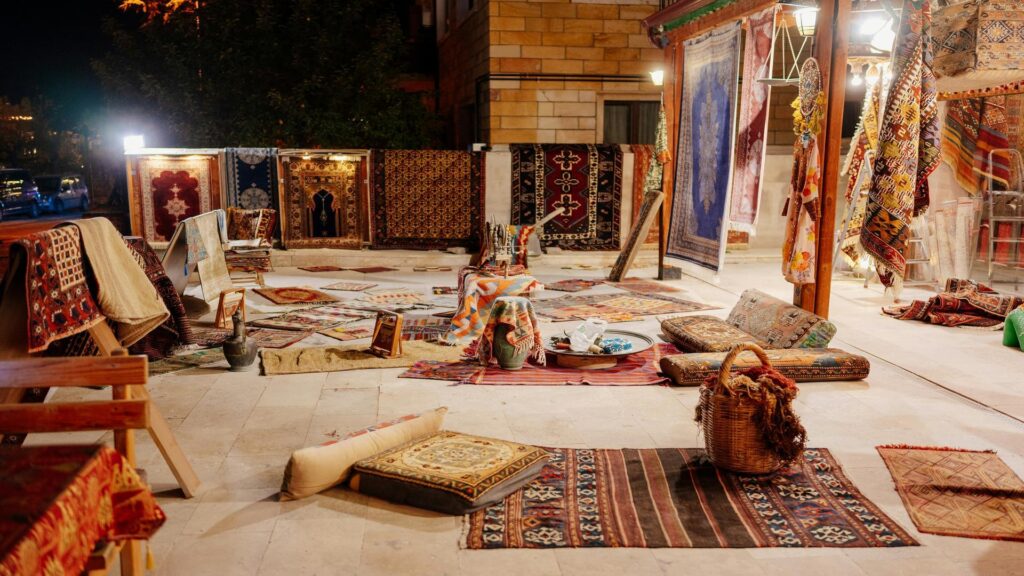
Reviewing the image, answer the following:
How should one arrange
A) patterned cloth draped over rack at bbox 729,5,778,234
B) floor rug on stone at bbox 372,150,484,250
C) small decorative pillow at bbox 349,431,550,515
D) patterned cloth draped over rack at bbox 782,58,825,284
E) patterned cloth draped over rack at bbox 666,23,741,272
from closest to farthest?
1. small decorative pillow at bbox 349,431,550,515
2. patterned cloth draped over rack at bbox 782,58,825,284
3. patterned cloth draped over rack at bbox 729,5,778,234
4. patterned cloth draped over rack at bbox 666,23,741,272
5. floor rug on stone at bbox 372,150,484,250

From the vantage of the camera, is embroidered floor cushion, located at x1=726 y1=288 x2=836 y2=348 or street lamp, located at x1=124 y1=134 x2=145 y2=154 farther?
street lamp, located at x1=124 y1=134 x2=145 y2=154

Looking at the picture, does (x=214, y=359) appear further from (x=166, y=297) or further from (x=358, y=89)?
(x=358, y=89)

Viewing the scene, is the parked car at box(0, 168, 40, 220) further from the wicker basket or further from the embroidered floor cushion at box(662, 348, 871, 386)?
the wicker basket

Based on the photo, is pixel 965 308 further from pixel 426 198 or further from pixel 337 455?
pixel 426 198

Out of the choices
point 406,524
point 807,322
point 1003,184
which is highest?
point 1003,184

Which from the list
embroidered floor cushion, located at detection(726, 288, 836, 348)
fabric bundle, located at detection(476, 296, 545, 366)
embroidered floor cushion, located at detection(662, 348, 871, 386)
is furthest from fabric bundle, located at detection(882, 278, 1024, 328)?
fabric bundle, located at detection(476, 296, 545, 366)

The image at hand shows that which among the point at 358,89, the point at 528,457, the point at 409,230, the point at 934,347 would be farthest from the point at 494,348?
the point at 358,89

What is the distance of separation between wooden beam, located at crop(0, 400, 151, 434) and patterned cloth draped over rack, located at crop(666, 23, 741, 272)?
5.68 meters

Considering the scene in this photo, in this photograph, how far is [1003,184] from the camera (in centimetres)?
917

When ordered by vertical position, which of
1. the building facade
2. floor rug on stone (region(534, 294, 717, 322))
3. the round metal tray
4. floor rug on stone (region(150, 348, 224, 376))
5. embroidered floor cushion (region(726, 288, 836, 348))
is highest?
the building facade

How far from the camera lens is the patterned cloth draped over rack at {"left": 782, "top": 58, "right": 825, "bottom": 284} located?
18.8ft

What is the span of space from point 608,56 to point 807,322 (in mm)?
8758

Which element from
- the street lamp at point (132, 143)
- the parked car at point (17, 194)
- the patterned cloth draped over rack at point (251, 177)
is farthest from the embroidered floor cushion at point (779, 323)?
the parked car at point (17, 194)

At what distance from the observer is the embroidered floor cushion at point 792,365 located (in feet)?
17.0
